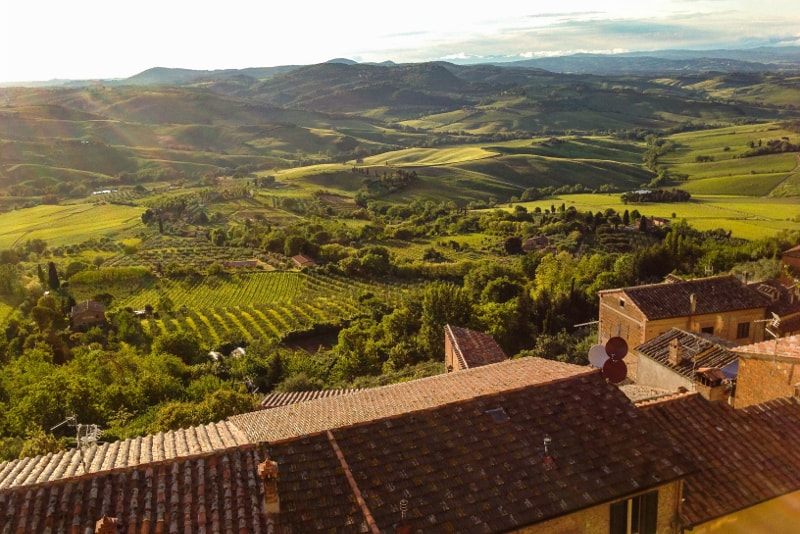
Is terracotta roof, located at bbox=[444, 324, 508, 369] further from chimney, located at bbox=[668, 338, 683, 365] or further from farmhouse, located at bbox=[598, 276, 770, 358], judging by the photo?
chimney, located at bbox=[668, 338, 683, 365]

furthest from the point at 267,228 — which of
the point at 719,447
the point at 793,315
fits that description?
the point at 719,447

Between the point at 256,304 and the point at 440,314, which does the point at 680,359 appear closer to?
the point at 440,314

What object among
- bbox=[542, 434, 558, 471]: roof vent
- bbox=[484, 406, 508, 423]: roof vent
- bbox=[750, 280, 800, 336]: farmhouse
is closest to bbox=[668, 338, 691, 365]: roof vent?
bbox=[750, 280, 800, 336]: farmhouse

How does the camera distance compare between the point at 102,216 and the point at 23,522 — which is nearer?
the point at 23,522

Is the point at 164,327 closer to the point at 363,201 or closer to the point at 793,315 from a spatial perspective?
the point at 793,315

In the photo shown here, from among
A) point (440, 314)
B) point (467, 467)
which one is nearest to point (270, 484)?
point (467, 467)

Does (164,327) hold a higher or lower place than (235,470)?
lower
